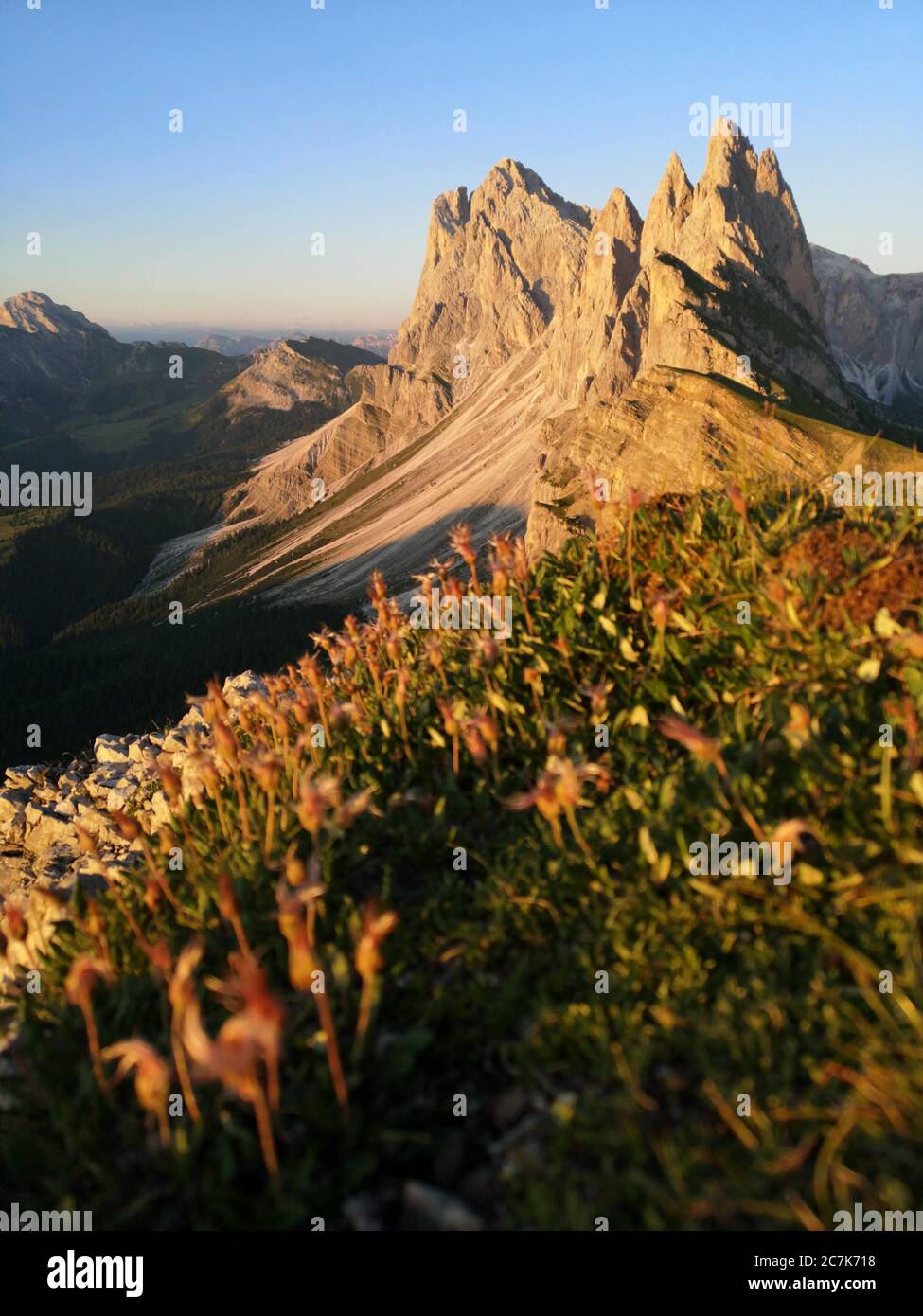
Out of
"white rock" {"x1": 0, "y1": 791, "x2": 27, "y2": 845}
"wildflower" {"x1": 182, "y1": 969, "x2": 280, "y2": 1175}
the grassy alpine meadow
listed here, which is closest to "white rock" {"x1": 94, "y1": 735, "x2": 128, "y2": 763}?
"white rock" {"x1": 0, "y1": 791, "x2": 27, "y2": 845}

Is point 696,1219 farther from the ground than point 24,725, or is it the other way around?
point 696,1219

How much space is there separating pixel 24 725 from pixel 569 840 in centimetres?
13701

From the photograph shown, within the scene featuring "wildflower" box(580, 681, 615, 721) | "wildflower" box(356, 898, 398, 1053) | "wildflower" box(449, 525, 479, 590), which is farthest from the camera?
"wildflower" box(449, 525, 479, 590)

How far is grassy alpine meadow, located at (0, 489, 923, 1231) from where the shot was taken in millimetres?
3371

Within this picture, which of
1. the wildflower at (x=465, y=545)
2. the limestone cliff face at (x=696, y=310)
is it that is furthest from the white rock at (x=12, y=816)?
the limestone cliff face at (x=696, y=310)

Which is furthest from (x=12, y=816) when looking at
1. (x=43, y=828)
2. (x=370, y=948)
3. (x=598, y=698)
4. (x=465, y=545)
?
(x=370, y=948)

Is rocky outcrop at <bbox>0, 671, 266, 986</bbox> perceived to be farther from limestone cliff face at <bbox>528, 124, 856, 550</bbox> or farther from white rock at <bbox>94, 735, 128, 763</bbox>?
limestone cliff face at <bbox>528, 124, 856, 550</bbox>

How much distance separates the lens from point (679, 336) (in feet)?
347

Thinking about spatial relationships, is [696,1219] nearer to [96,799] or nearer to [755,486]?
[755,486]

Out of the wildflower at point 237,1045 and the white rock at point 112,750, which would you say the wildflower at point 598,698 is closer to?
the wildflower at point 237,1045

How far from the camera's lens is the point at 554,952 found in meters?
4.63

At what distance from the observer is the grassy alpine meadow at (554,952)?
337 cm

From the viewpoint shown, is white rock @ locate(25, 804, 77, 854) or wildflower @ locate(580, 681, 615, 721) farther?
white rock @ locate(25, 804, 77, 854)
